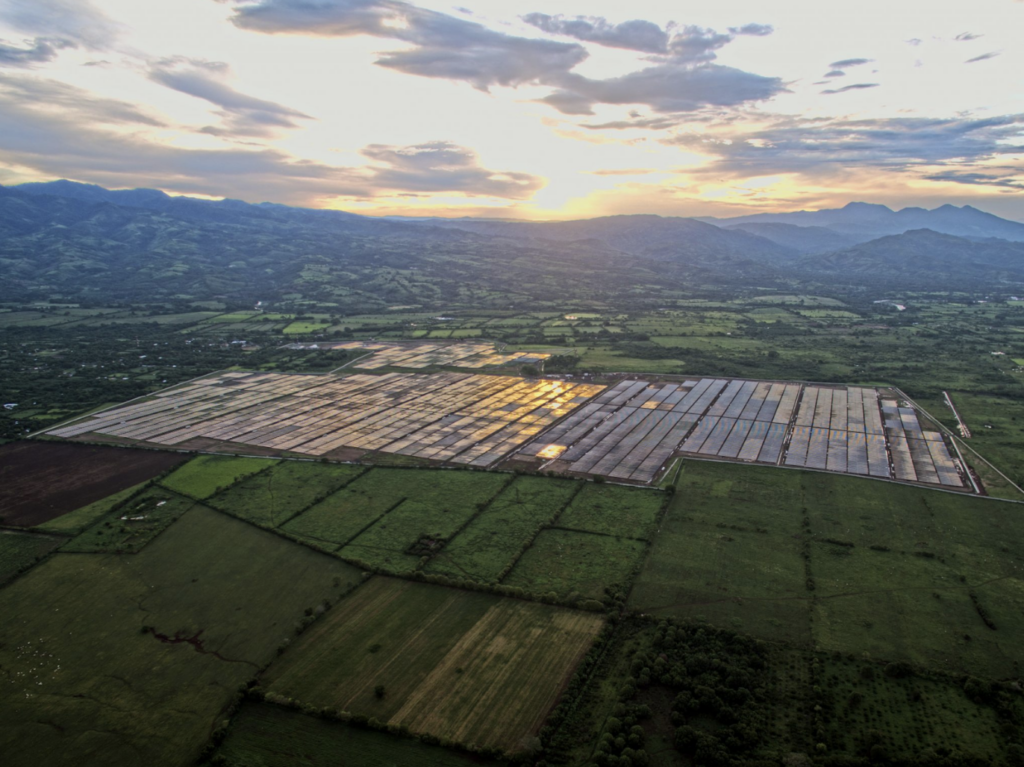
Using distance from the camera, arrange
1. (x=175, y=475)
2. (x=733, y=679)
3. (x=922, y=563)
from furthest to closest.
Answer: (x=175, y=475) → (x=922, y=563) → (x=733, y=679)

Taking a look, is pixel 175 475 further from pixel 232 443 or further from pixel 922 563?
pixel 922 563

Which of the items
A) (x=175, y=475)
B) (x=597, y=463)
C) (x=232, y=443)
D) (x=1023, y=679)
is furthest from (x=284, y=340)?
(x=1023, y=679)

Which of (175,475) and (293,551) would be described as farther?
(175,475)

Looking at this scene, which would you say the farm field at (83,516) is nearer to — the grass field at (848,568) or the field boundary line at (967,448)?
the grass field at (848,568)

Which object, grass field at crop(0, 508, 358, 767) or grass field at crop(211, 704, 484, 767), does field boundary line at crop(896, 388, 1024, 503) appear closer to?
grass field at crop(211, 704, 484, 767)

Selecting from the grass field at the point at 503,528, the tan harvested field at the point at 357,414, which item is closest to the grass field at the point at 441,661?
the grass field at the point at 503,528

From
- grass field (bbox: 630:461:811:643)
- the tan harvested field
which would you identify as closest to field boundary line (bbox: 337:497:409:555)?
the tan harvested field

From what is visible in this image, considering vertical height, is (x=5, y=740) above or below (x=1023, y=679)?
below
